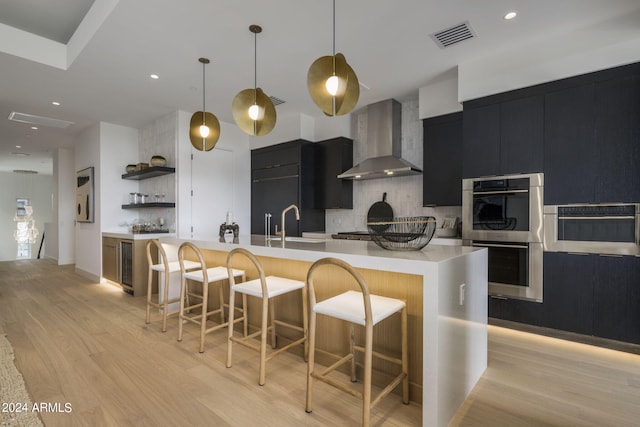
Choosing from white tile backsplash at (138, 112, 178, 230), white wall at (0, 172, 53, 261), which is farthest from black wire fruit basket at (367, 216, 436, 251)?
white wall at (0, 172, 53, 261)

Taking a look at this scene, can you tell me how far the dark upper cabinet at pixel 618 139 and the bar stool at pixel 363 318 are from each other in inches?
89.2

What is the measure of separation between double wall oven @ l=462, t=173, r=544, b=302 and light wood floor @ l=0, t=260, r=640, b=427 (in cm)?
48

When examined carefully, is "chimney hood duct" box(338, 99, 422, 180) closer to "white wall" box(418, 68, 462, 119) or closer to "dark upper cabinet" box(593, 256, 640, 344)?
"white wall" box(418, 68, 462, 119)

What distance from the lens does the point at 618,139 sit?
101 inches

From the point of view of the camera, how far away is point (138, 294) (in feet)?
14.6

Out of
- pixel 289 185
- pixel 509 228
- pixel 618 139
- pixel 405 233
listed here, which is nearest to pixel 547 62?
pixel 618 139

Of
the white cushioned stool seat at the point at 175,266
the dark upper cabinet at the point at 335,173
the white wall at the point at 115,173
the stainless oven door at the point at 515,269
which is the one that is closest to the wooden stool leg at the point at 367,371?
the white cushioned stool seat at the point at 175,266

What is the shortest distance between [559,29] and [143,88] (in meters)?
4.56

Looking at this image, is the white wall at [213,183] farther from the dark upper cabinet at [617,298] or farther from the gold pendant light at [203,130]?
the dark upper cabinet at [617,298]

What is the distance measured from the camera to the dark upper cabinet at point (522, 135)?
2.93 metres

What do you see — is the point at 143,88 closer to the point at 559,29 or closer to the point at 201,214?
the point at 201,214

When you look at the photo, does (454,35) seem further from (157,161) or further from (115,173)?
(115,173)

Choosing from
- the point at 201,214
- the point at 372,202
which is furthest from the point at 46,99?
the point at 372,202

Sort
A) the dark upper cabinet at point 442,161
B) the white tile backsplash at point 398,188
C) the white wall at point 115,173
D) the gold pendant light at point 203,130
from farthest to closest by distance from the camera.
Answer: the white wall at point 115,173, the white tile backsplash at point 398,188, the dark upper cabinet at point 442,161, the gold pendant light at point 203,130
